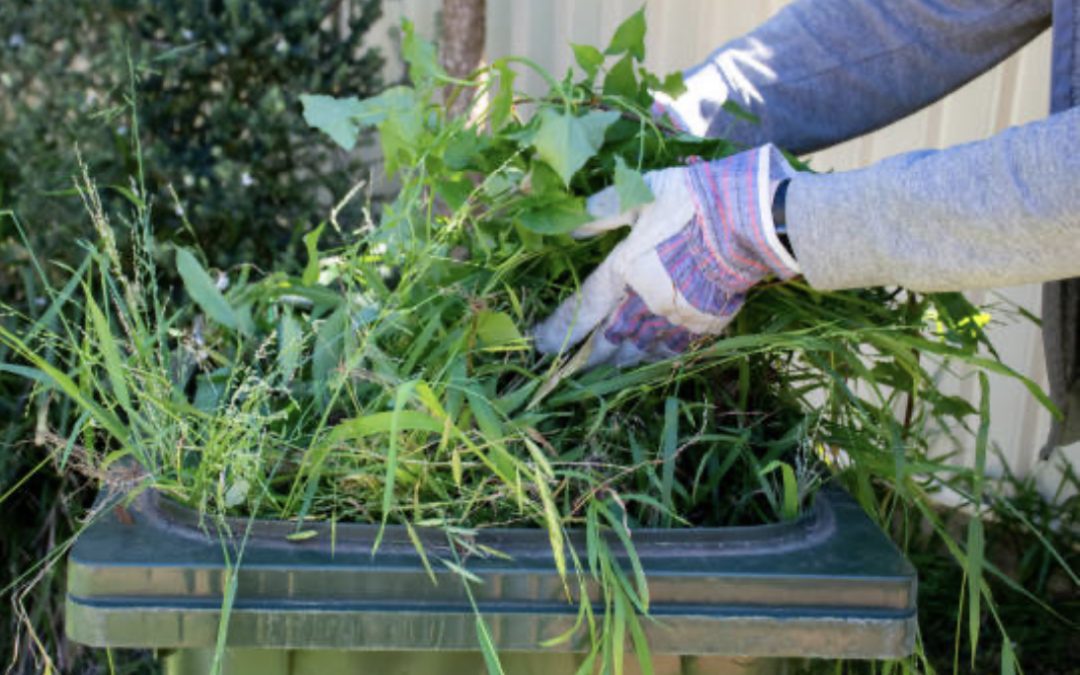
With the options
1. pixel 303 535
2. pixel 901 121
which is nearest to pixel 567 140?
pixel 303 535

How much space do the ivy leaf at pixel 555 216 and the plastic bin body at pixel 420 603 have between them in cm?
37

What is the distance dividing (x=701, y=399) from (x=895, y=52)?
0.76 metres

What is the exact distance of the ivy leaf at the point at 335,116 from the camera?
52.0 inches

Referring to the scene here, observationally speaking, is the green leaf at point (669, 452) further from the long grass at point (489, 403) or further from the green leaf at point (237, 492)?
the green leaf at point (237, 492)

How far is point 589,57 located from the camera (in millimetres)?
1433

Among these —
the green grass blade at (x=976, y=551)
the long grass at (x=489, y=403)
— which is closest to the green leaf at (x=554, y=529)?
the long grass at (x=489, y=403)

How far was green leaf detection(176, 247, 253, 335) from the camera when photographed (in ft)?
5.28

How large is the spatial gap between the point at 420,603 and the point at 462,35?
2074mm

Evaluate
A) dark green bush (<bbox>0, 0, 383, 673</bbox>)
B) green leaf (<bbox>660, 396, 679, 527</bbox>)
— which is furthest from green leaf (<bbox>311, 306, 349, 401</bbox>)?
dark green bush (<bbox>0, 0, 383, 673</bbox>)

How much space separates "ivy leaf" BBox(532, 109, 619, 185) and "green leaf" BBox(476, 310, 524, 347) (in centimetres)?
17

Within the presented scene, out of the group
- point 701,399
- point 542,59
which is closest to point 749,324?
point 701,399

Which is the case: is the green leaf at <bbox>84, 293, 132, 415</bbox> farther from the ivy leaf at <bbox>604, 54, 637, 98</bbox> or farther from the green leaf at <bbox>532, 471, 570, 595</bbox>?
the ivy leaf at <bbox>604, 54, 637, 98</bbox>

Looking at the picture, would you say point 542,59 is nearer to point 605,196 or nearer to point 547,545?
point 605,196

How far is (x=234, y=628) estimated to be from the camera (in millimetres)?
1086
